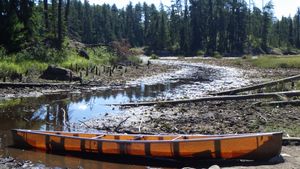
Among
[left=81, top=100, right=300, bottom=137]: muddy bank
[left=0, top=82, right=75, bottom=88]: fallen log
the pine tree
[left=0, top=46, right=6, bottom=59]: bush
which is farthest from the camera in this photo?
the pine tree

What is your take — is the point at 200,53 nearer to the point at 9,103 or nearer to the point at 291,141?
the point at 9,103

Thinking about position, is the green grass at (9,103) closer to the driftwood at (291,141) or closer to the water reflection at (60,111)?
the water reflection at (60,111)

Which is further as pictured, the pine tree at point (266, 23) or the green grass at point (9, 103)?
the pine tree at point (266, 23)

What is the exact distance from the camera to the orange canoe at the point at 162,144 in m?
11.7

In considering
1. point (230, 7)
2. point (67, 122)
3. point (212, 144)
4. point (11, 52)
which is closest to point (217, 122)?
point (212, 144)

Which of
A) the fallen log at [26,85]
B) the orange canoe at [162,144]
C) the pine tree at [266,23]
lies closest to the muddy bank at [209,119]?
the orange canoe at [162,144]

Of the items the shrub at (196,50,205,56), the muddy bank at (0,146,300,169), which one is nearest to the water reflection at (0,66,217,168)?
the muddy bank at (0,146,300,169)

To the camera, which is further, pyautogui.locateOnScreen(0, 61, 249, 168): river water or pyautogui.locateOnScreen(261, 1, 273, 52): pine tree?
pyautogui.locateOnScreen(261, 1, 273, 52): pine tree

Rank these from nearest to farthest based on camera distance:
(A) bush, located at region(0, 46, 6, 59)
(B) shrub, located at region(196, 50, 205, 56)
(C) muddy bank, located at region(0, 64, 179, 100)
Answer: (C) muddy bank, located at region(0, 64, 179, 100)
(A) bush, located at region(0, 46, 6, 59)
(B) shrub, located at region(196, 50, 205, 56)

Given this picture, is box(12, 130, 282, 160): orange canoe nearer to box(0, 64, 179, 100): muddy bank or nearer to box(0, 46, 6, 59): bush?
box(0, 64, 179, 100): muddy bank

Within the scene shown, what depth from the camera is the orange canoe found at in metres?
11.7

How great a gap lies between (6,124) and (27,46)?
874 inches

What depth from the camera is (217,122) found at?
57.2ft

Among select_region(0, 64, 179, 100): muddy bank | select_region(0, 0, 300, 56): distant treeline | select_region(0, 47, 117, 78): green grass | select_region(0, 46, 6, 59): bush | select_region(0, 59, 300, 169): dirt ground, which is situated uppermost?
select_region(0, 0, 300, 56): distant treeline
